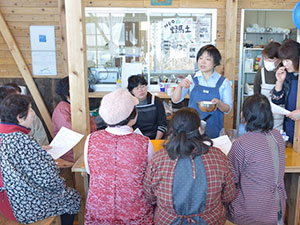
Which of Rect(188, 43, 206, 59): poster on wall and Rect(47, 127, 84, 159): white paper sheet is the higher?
Rect(188, 43, 206, 59): poster on wall

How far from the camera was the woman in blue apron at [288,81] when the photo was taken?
2.37 meters

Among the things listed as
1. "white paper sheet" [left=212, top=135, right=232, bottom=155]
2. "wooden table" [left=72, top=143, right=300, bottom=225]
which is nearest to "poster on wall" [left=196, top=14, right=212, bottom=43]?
"wooden table" [left=72, top=143, right=300, bottom=225]

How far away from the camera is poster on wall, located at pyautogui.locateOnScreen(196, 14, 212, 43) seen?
4.70m

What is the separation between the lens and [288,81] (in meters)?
2.51

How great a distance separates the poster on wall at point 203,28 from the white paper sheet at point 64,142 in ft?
10.6

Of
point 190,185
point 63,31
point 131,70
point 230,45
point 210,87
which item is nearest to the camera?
point 190,185

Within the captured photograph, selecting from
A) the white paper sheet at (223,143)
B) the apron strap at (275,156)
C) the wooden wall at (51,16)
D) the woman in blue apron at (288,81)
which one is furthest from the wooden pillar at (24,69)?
the apron strap at (275,156)

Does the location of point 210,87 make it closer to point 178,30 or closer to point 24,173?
point 24,173

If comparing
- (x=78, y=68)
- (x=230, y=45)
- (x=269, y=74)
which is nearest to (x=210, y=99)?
(x=269, y=74)

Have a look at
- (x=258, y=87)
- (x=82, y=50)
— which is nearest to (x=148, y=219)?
(x=82, y=50)

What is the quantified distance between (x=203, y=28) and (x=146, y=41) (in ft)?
3.00

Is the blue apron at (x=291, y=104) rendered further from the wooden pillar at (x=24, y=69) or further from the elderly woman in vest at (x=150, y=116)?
the wooden pillar at (x=24, y=69)

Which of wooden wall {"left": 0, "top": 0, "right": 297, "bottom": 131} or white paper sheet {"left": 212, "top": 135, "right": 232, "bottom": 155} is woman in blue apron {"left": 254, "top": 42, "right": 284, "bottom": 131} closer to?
white paper sheet {"left": 212, "top": 135, "right": 232, "bottom": 155}

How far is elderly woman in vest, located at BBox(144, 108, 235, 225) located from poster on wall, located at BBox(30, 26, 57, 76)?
12.3ft
